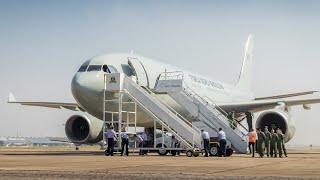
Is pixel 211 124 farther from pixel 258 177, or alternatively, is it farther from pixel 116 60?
pixel 258 177

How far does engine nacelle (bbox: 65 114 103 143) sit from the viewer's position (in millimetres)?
22828

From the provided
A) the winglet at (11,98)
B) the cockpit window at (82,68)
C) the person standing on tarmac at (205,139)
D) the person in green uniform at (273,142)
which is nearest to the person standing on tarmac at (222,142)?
the person standing on tarmac at (205,139)

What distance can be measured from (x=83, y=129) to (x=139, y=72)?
4761mm

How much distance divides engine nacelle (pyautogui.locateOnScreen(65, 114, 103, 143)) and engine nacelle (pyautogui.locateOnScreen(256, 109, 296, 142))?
754cm

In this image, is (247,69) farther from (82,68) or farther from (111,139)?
(111,139)

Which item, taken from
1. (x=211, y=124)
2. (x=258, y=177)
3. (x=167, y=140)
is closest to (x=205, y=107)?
(x=211, y=124)

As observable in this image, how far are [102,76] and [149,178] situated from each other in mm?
11911

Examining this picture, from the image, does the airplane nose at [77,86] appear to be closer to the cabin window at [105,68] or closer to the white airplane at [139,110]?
the white airplane at [139,110]

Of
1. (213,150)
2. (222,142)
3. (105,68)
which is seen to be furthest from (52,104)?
(222,142)

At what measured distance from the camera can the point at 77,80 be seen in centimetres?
1908

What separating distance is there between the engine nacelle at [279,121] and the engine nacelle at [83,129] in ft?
24.7

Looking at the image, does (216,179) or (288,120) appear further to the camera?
(288,120)

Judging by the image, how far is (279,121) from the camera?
22.2m

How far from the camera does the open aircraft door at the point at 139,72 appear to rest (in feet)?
66.8
